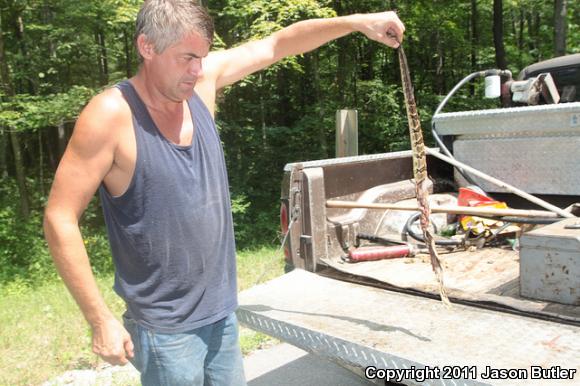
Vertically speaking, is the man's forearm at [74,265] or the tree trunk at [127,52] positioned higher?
the tree trunk at [127,52]

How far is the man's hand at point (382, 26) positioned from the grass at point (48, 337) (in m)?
1.61

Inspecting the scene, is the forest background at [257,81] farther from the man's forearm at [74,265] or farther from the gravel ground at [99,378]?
the man's forearm at [74,265]

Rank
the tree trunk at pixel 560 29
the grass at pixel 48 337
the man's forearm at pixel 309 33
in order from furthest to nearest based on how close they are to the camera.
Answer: the tree trunk at pixel 560 29 < the grass at pixel 48 337 < the man's forearm at pixel 309 33

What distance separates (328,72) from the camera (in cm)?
1767

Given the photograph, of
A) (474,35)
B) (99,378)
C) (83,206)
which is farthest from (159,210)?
(474,35)

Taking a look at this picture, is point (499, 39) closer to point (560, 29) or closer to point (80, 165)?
point (560, 29)

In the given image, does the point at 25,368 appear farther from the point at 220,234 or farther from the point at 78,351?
the point at 220,234

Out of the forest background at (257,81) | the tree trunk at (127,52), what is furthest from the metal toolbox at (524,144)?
the tree trunk at (127,52)

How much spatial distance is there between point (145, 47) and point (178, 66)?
124mm

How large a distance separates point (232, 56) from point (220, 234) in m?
0.92

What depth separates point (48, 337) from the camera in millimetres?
5012

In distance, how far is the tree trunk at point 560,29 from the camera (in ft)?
43.2

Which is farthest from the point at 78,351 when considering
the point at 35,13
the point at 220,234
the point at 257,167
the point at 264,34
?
the point at 35,13

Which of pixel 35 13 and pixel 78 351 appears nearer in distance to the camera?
pixel 78 351
